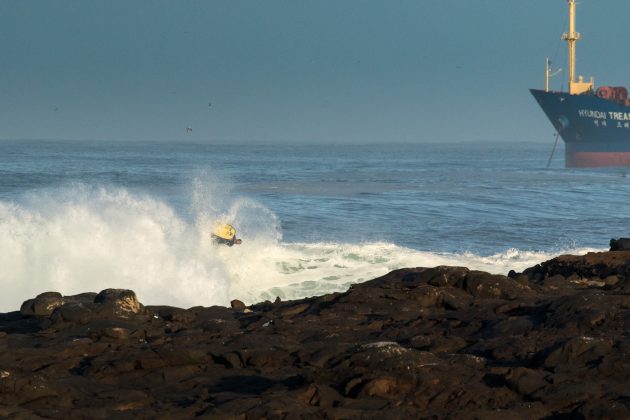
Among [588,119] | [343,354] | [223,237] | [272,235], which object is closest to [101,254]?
[223,237]

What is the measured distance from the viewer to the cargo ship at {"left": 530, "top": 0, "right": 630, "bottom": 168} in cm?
8988

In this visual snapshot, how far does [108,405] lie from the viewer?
7.56 m

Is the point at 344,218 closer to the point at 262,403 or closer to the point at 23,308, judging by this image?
the point at 23,308

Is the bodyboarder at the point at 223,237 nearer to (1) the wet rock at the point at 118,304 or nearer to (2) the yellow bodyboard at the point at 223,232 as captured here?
(2) the yellow bodyboard at the point at 223,232

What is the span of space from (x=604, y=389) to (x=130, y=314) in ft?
17.0

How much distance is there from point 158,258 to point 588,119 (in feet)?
250

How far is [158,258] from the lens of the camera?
21.2 meters

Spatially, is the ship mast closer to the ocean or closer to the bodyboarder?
the ocean

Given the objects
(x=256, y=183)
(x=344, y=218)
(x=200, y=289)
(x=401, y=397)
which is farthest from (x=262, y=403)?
(x=256, y=183)

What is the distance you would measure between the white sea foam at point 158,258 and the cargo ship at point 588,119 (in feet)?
221

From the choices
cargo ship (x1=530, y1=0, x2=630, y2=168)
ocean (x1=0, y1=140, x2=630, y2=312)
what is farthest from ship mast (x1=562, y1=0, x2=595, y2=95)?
ocean (x1=0, y1=140, x2=630, y2=312)

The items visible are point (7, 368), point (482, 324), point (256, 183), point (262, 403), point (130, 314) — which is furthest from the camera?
point (256, 183)

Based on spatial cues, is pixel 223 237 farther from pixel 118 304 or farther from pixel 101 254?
pixel 118 304

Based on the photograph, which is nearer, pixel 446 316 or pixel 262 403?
pixel 262 403
